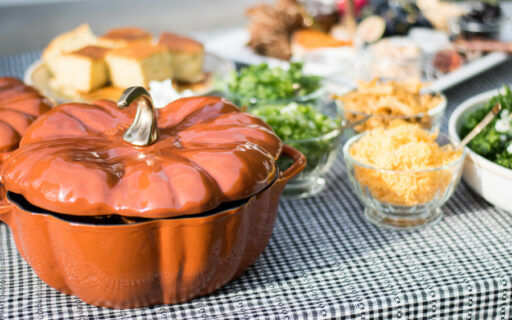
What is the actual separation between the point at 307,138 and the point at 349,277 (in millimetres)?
336

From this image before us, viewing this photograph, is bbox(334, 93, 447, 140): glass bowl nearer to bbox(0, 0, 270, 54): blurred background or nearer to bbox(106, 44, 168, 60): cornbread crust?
bbox(106, 44, 168, 60): cornbread crust

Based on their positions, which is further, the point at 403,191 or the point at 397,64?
the point at 397,64

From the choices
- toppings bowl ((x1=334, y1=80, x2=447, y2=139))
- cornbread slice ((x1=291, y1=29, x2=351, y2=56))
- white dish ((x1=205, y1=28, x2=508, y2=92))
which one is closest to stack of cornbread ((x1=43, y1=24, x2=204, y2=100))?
white dish ((x1=205, y1=28, x2=508, y2=92))

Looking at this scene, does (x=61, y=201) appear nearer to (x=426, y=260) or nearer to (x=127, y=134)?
(x=127, y=134)

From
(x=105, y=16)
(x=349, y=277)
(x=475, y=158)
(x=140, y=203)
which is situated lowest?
(x=105, y=16)

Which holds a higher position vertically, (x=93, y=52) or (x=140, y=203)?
(x=140, y=203)

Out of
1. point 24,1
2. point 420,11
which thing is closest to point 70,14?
point 24,1

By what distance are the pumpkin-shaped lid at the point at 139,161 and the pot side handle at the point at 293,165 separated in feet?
0.14

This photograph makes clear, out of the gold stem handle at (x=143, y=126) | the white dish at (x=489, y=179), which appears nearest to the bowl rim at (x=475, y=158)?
the white dish at (x=489, y=179)

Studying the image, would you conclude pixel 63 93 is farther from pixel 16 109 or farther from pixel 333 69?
pixel 333 69

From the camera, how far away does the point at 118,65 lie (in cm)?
173

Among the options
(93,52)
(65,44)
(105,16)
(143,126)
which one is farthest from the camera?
(105,16)

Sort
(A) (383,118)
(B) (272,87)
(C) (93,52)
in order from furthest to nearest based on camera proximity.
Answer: (C) (93,52)
(B) (272,87)
(A) (383,118)

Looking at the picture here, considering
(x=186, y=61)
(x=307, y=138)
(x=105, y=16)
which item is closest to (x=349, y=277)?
(x=307, y=138)
